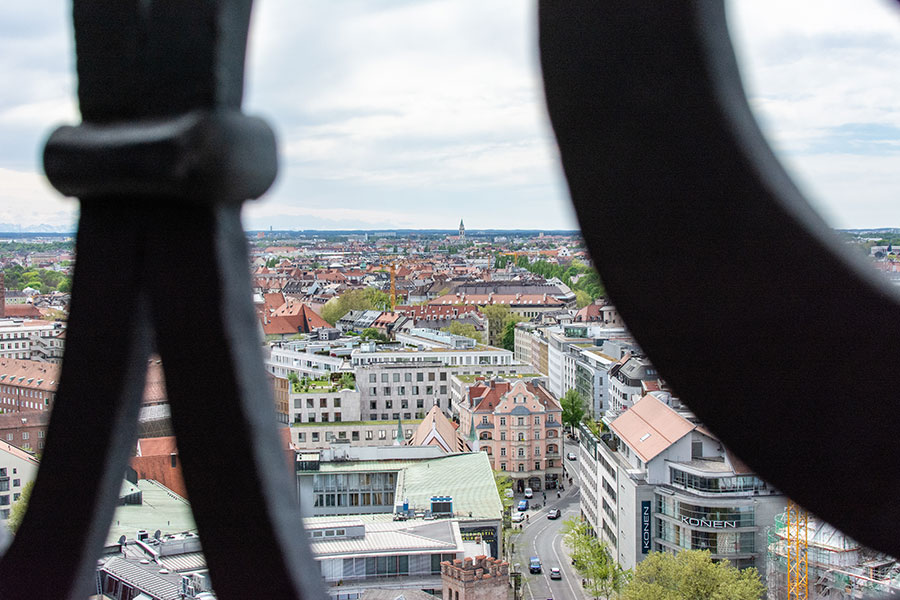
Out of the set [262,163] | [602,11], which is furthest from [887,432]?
[262,163]

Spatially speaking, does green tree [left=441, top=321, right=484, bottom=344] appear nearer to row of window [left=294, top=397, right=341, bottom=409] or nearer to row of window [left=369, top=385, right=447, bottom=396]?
row of window [left=369, top=385, right=447, bottom=396]

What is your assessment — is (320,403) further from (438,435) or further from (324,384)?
(438,435)

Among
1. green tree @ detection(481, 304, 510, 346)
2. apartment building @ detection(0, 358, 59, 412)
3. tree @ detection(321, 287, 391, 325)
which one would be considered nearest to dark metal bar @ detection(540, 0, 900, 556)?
apartment building @ detection(0, 358, 59, 412)

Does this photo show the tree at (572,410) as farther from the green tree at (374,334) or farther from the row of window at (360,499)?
the green tree at (374,334)

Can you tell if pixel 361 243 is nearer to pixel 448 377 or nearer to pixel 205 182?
pixel 448 377

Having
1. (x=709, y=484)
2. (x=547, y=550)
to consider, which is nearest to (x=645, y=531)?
(x=709, y=484)

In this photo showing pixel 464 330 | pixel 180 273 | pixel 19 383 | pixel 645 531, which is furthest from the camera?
pixel 464 330

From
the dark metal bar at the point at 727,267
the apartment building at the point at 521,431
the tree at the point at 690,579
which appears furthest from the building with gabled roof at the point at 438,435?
the dark metal bar at the point at 727,267
